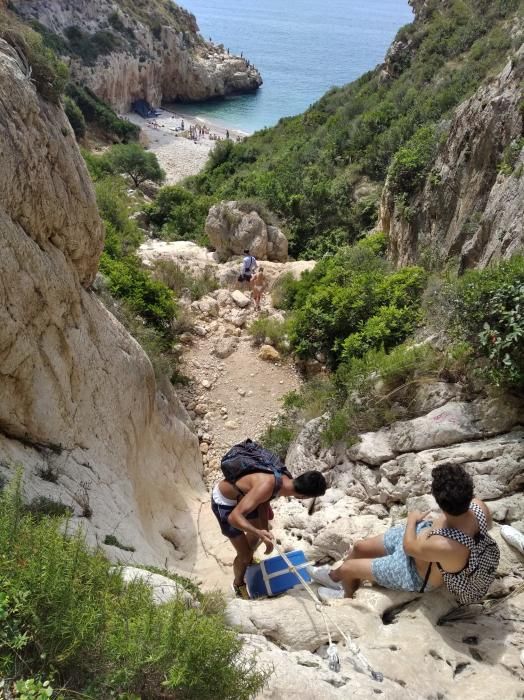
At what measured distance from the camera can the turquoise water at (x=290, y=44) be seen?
6825 cm

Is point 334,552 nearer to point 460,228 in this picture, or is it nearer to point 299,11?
point 460,228

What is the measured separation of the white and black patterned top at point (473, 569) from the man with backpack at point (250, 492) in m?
1.16

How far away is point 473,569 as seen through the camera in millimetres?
3562

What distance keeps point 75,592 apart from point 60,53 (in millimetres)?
58721

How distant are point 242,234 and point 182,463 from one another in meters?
10.6

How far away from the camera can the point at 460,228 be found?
1175 cm

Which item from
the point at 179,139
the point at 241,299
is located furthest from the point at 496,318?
the point at 179,139

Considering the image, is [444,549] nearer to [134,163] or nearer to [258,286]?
[258,286]

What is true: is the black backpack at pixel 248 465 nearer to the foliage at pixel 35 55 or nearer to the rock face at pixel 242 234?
the foliage at pixel 35 55

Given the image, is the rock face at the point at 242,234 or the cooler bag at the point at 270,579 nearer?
the cooler bag at the point at 270,579

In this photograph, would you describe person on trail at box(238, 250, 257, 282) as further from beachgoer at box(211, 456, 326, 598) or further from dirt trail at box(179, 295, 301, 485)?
beachgoer at box(211, 456, 326, 598)

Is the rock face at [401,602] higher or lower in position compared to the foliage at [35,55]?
lower

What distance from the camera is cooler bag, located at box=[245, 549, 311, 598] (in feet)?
14.1

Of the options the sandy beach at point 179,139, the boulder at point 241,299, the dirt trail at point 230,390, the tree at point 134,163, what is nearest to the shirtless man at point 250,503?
the dirt trail at point 230,390
